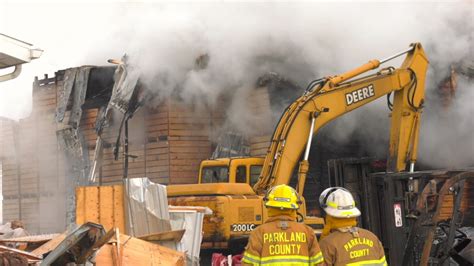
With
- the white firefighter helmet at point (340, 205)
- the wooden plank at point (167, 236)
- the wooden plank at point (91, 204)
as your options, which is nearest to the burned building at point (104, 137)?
the wooden plank at point (167, 236)

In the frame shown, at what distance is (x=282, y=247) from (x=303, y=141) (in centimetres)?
530

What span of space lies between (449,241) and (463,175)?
2.34 feet

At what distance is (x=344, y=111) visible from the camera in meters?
10.3

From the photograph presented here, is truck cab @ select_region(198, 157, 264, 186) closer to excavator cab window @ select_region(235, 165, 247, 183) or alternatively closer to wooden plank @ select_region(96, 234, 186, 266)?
excavator cab window @ select_region(235, 165, 247, 183)

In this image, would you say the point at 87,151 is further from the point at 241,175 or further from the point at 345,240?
the point at 345,240

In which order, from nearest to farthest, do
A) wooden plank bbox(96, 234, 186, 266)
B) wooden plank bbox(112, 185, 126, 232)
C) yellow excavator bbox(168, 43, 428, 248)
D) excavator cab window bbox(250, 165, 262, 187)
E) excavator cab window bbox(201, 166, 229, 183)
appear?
wooden plank bbox(96, 234, 186, 266)
wooden plank bbox(112, 185, 126, 232)
yellow excavator bbox(168, 43, 428, 248)
excavator cab window bbox(250, 165, 262, 187)
excavator cab window bbox(201, 166, 229, 183)

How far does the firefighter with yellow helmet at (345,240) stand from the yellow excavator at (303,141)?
332 cm

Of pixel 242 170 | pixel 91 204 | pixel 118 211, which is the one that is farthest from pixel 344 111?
pixel 91 204

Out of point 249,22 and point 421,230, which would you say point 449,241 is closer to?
point 421,230

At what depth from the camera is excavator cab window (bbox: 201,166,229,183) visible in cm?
1070

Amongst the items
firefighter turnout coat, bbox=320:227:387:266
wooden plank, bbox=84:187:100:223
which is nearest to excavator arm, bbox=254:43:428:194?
wooden plank, bbox=84:187:100:223

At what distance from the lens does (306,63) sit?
1459 centimetres

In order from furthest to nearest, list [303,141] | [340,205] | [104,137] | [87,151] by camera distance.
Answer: [87,151]
[104,137]
[303,141]
[340,205]

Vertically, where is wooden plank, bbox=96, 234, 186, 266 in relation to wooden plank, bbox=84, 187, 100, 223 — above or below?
below
